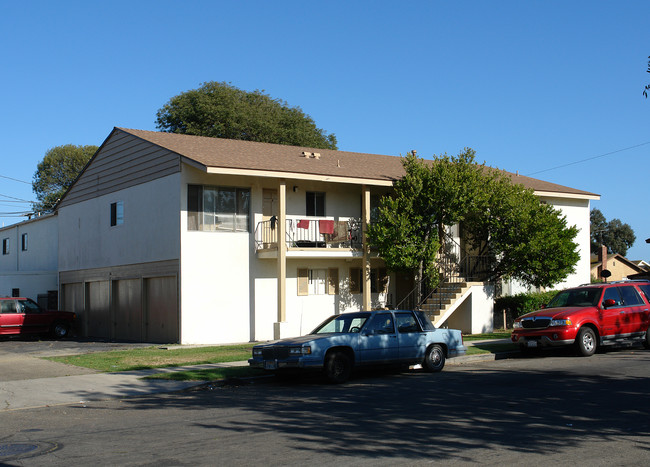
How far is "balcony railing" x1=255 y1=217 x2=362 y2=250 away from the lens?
24359 mm

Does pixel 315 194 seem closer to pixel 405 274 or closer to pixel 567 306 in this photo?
pixel 405 274

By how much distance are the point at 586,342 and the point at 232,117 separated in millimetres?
36264

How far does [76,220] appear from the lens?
3112 centimetres

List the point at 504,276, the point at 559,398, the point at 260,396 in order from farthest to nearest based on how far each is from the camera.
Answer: the point at 504,276
the point at 260,396
the point at 559,398

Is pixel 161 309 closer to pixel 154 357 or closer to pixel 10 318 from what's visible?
pixel 154 357

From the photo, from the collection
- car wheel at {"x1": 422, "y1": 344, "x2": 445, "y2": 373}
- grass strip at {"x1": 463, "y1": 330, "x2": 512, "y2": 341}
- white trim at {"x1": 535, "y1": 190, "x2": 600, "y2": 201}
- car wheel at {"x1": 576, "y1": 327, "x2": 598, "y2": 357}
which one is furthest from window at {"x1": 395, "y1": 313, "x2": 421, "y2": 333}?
white trim at {"x1": 535, "y1": 190, "x2": 600, "y2": 201}

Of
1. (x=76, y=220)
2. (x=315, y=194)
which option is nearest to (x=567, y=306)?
(x=315, y=194)

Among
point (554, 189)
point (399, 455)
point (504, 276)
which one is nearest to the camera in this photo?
point (399, 455)

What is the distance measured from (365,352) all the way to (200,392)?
3409 mm

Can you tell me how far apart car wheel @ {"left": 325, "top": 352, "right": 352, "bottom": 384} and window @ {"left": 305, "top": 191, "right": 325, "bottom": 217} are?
496 inches

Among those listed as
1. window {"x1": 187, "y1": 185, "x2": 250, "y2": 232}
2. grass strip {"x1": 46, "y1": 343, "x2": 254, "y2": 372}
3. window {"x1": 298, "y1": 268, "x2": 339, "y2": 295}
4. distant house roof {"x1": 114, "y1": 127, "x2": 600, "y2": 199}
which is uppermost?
distant house roof {"x1": 114, "y1": 127, "x2": 600, "y2": 199}

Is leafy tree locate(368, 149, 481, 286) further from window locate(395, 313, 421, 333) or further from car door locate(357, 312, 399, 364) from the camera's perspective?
car door locate(357, 312, 399, 364)

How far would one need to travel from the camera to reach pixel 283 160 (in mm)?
25172

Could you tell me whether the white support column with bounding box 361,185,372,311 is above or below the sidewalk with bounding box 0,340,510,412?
above
